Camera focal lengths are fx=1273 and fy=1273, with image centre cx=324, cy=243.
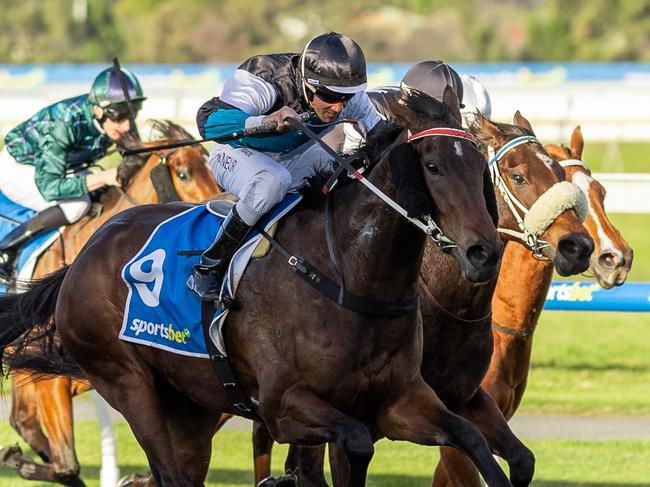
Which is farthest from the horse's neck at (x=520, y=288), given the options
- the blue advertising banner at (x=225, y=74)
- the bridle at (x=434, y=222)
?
the blue advertising banner at (x=225, y=74)

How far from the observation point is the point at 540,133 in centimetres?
1855

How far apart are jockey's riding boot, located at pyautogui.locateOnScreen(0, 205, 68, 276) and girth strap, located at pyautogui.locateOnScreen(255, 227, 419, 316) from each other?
3067mm

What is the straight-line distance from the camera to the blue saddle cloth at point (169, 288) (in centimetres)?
459

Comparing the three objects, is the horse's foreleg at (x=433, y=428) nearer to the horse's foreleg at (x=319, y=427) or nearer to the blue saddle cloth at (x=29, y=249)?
the horse's foreleg at (x=319, y=427)

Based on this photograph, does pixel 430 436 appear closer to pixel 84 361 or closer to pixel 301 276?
pixel 301 276

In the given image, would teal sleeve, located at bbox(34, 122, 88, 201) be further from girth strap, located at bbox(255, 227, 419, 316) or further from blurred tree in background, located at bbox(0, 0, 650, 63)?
blurred tree in background, located at bbox(0, 0, 650, 63)

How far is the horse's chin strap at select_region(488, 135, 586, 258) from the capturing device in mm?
4676

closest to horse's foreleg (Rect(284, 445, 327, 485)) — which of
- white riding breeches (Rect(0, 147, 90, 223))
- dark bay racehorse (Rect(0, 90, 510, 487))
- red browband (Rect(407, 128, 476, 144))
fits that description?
dark bay racehorse (Rect(0, 90, 510, 487))

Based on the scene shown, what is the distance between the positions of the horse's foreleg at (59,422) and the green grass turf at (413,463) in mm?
473

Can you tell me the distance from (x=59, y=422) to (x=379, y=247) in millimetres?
2830

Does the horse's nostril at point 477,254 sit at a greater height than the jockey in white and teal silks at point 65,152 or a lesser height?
greater

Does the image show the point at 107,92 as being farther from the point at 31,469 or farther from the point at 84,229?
the point at 31,469

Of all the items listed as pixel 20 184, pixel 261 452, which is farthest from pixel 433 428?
pixel 20 184

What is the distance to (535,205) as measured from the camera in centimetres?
474
